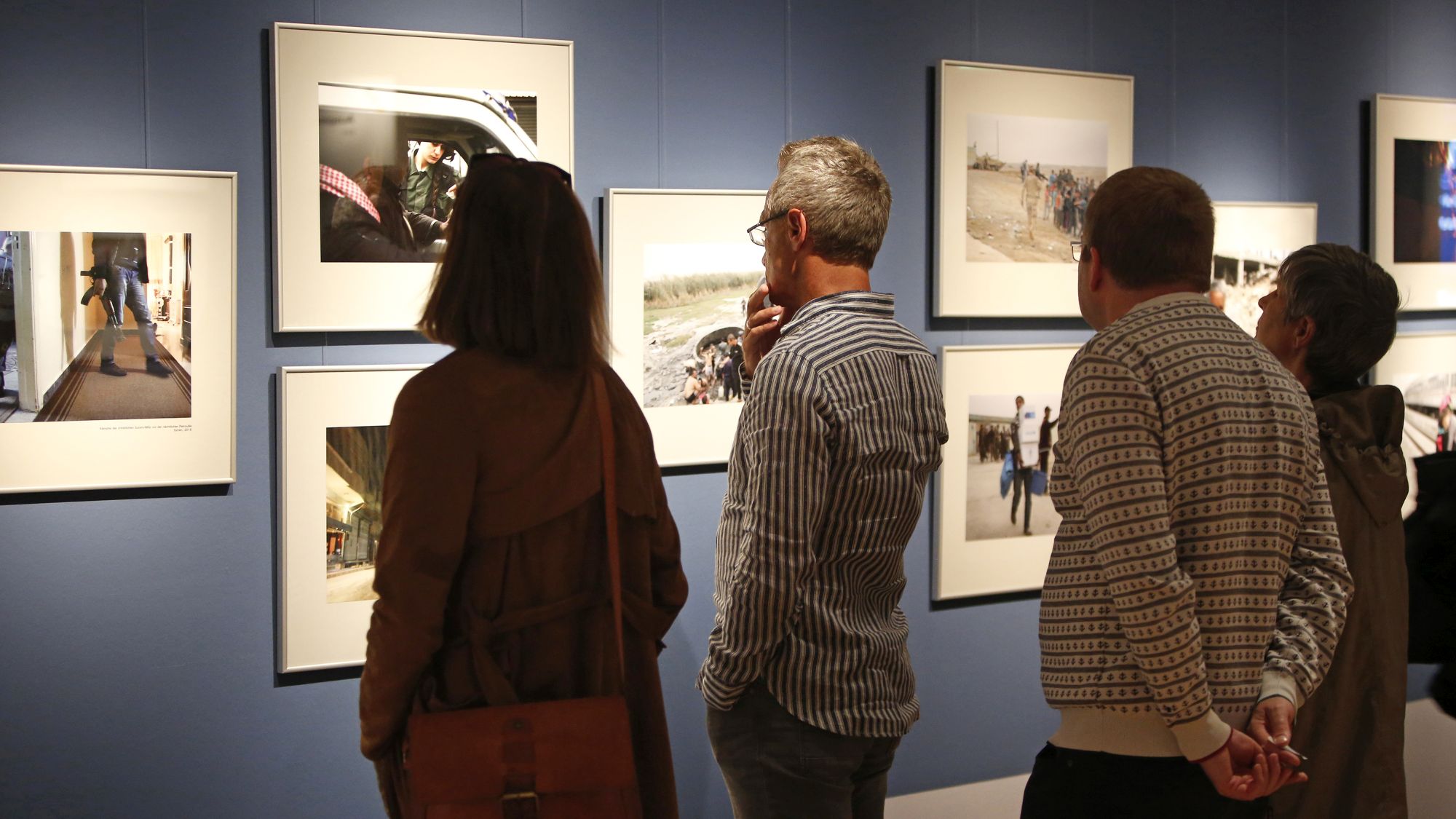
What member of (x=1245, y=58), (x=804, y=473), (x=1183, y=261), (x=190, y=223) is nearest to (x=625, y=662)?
(x=804, y=473)

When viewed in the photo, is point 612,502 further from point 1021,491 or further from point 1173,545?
point 1021,491

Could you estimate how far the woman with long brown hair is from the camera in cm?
165

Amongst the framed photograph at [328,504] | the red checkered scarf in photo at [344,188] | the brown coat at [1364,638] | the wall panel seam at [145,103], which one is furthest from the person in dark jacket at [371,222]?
the brown coat at [1364,638]

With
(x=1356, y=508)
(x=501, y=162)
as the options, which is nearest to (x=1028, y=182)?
(x=1356, y=508)

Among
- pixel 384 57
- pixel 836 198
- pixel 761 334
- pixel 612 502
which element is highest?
pixel 384 57

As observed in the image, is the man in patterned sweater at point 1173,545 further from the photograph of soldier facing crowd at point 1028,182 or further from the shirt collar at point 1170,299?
the photograph of soldier facing crowd at point 1028,182

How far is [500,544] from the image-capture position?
172 cm

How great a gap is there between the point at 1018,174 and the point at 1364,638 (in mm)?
1927

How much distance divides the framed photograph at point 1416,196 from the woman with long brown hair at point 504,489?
387 cm

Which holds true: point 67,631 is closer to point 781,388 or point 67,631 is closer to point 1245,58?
point 781,388

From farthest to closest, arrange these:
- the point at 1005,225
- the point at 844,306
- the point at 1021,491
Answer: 1. the point at 1021,491
2. the point at 1005,225
3. the point at 844,306

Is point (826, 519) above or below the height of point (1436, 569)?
above
